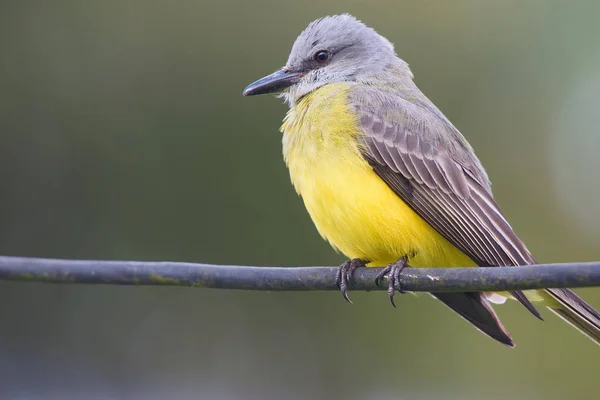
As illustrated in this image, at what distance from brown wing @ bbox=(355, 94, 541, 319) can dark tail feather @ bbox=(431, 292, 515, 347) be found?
0.35 meters

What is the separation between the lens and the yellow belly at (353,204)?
4.11m

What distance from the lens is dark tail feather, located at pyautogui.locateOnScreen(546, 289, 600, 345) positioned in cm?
379

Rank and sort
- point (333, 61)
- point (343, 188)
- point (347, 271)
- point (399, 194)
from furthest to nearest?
point (333, 61) < point (399, 194) < point (343, 188) < point (347, 271)

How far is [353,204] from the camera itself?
13.4ft

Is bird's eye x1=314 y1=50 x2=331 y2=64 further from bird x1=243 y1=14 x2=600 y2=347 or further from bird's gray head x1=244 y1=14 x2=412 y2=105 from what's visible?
bird x1=243 y1=14 x2=600 y2=347

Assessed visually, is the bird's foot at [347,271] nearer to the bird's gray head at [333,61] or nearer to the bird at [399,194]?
the bird at [399,194]

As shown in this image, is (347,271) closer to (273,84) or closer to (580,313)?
(580,313)

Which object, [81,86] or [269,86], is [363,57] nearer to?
[269,86]

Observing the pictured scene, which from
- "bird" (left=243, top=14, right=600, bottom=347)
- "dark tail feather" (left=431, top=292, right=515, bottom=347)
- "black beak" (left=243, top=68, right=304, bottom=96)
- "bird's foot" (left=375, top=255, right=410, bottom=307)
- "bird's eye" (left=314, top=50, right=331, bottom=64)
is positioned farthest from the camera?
"bird's eye" (left=314, top=50, right=331, bottom=64)

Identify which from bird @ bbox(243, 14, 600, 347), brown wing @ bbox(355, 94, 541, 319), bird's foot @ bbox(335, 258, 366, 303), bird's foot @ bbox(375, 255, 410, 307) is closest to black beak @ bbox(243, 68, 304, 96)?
bird @ bbox(243, 14, 600, 347)

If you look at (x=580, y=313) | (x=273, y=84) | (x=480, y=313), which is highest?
(x=273, y=84)

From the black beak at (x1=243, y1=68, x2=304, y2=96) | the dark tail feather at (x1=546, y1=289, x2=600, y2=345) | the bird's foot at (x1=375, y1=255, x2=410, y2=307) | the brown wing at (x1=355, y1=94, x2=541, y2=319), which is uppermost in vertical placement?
the black beak at (x1=243, y1=68, x2=304, y2=96)

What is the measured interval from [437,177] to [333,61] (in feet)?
4.36

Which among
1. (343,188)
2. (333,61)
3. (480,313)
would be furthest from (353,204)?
(333,61)
